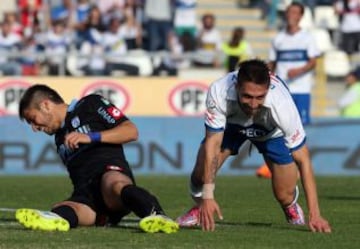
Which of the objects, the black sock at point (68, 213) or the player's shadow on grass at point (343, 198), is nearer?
the black sock at point (68, 213)

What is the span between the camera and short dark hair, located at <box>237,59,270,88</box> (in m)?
9.80

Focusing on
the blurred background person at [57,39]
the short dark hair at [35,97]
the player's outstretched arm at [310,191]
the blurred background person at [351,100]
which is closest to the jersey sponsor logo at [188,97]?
the blurred background person at [351,100]

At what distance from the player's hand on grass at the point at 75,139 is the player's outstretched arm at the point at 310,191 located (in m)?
1.69

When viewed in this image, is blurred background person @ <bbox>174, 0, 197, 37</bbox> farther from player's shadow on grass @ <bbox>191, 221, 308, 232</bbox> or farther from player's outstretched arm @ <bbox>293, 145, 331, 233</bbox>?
player's outstretched arm @ <bbox>293, 145, 331, 233</bbox>

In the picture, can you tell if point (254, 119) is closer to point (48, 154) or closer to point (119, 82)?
point (48, 154)

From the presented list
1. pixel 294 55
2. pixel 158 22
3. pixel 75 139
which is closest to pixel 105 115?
pixel 75 139

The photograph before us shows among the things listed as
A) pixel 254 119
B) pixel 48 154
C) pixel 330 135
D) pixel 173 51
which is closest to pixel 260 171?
pixel 330 135

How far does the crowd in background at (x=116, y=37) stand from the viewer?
2438 centimetres

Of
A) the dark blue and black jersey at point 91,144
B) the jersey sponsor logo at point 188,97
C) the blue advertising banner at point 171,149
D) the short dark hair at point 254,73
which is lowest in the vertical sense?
the blue advertising banner at point 171,149

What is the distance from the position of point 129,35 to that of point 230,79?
16.6 m

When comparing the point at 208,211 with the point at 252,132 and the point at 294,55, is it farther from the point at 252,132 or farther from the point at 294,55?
the point at 294,55

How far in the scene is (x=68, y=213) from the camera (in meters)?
10.4

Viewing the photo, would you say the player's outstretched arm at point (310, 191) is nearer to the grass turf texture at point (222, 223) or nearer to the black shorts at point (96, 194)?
the grass turf texture at point (222, 223)

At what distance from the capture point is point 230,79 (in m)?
10.4
